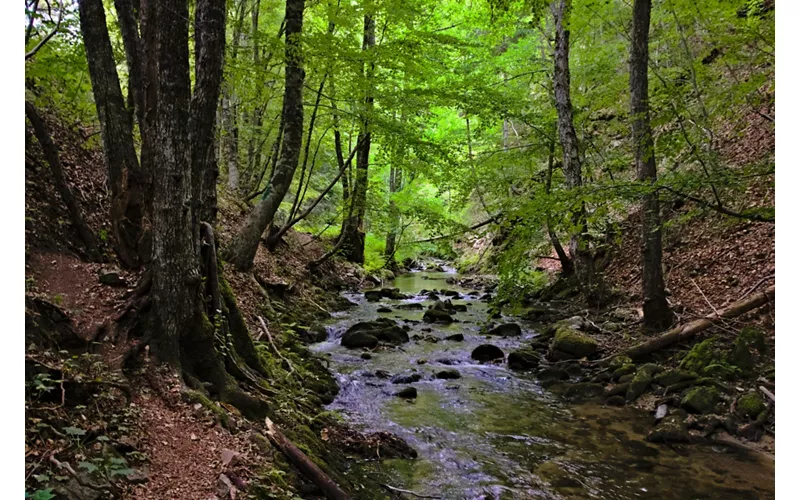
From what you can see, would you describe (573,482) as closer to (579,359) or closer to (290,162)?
(579,359)

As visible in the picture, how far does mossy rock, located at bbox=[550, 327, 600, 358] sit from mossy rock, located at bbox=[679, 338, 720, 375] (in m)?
2.07

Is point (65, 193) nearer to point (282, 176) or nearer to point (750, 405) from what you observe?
point (282, 176)

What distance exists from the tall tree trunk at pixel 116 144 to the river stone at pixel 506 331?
9119 millimetres

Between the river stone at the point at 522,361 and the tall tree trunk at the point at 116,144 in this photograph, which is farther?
the river stone at the point at 522,361

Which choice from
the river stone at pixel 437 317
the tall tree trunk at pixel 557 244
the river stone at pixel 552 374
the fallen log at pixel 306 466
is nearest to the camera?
the fallen log at pixel 306 466

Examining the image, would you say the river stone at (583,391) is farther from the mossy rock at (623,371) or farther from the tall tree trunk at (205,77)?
the tall tree trunk at (205,77)

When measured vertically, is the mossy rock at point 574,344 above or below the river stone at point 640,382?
above

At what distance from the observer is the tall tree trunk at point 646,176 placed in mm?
8984

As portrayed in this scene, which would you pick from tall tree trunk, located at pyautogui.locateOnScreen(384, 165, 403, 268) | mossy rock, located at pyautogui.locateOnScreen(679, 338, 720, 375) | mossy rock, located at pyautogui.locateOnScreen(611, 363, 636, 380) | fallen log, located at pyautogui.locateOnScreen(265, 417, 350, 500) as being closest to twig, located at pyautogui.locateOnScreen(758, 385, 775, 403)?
mossy rock, located at pyautogui.locateOnScreen(679, 338, 720, 375)

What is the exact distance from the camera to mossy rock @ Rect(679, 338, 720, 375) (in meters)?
7.72

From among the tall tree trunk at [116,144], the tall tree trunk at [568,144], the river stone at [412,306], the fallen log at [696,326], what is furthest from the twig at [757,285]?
the tall tree trunk at [116,144]

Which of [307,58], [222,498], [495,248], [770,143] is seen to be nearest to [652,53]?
[770,143]

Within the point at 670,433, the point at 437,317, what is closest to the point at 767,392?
the point at 670,433

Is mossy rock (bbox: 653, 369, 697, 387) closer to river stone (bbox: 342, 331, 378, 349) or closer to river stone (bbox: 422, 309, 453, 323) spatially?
river stone (bbox: 342, 331, 378, 349)
